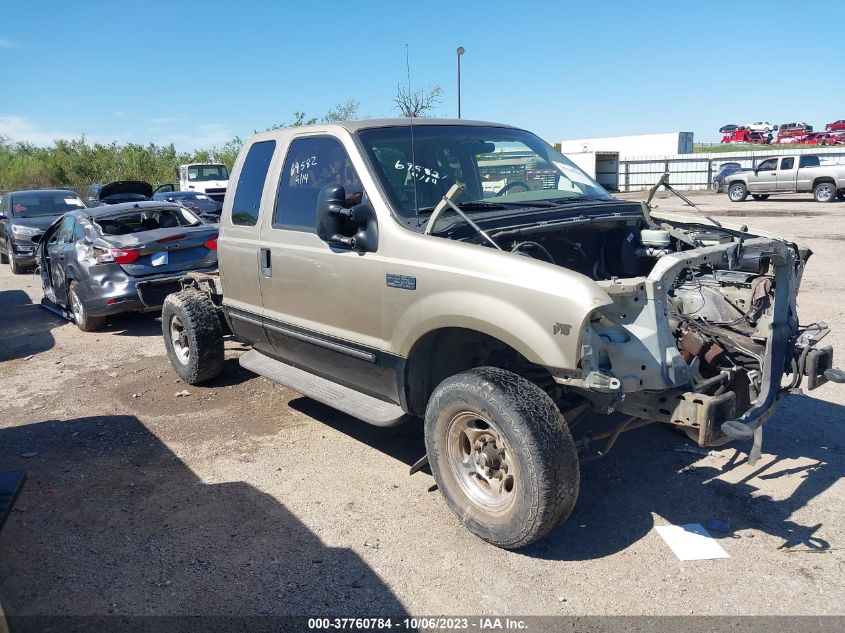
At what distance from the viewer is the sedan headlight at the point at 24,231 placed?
14.3 m

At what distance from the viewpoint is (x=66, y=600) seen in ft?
10.7

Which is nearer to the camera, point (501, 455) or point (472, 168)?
point (501, 455)

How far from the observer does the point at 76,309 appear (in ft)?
29.7

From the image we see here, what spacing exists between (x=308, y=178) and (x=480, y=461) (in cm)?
229

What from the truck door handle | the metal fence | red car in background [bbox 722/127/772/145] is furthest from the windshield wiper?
red car in background [bbox 722/127/772/145]

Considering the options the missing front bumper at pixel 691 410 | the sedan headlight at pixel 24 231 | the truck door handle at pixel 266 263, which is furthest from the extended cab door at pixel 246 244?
the sedan headlight at pixel 24 231

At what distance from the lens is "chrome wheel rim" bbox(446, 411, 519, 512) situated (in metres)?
3.50

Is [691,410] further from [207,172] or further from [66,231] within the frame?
[207,172]

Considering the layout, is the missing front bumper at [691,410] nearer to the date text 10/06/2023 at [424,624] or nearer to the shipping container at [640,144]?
the date text 10/06/2023 at [424,624]

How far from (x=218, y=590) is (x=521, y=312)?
1983 millimetres

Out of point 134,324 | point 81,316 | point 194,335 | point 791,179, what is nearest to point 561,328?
point 194,335

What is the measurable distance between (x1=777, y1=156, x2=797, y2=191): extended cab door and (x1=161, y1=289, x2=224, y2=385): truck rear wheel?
25.3m

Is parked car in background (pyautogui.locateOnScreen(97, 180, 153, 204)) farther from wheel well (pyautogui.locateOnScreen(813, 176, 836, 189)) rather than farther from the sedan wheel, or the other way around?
wheel well (pyautogui.locateOnScreen(813, 176, 836, 189))

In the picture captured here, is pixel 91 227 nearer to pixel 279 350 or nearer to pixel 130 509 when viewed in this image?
pixel 279 350
